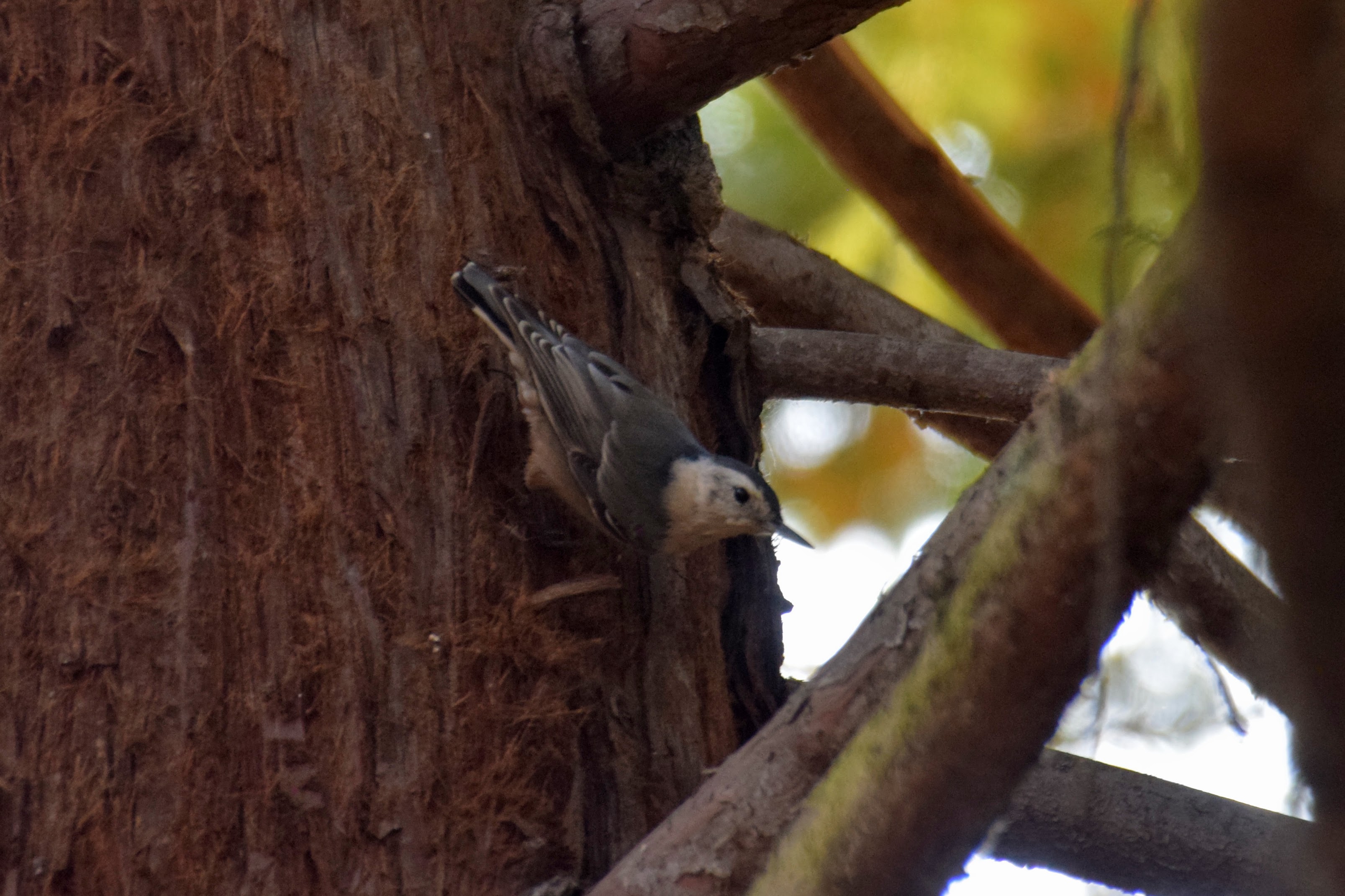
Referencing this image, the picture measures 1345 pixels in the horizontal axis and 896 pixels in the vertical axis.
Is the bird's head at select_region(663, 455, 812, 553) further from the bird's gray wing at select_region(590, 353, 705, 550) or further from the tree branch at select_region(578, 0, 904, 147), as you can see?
the tree branch at select_region(578, 0, 904, 147)

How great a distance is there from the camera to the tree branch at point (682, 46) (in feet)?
7.20

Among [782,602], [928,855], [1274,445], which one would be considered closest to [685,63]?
[782,602]

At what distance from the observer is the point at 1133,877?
2.13 metres

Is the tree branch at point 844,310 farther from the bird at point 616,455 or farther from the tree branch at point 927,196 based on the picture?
the bird at point 616,455

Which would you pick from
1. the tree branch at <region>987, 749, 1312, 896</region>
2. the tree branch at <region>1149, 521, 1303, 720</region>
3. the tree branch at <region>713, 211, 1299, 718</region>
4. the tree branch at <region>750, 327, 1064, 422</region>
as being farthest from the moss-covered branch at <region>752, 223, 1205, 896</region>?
the tree branch at <region>750, 327, 1064, 422</region>

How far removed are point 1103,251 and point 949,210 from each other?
2.54 metres


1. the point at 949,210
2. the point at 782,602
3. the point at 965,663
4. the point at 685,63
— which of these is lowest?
the point at 965,663

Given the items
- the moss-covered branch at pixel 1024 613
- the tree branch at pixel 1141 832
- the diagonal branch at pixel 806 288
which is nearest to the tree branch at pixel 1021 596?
the moss-covered branch at pixel 1024 613

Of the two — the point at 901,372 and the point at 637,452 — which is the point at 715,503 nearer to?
the point at 637,452

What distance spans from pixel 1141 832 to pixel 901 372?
1.12 metres

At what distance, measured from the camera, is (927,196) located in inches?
128

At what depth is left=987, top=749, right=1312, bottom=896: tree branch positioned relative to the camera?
6.79 feet

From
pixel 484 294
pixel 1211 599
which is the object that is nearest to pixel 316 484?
pixel 484 294

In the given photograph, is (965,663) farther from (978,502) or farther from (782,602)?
(782,602)
